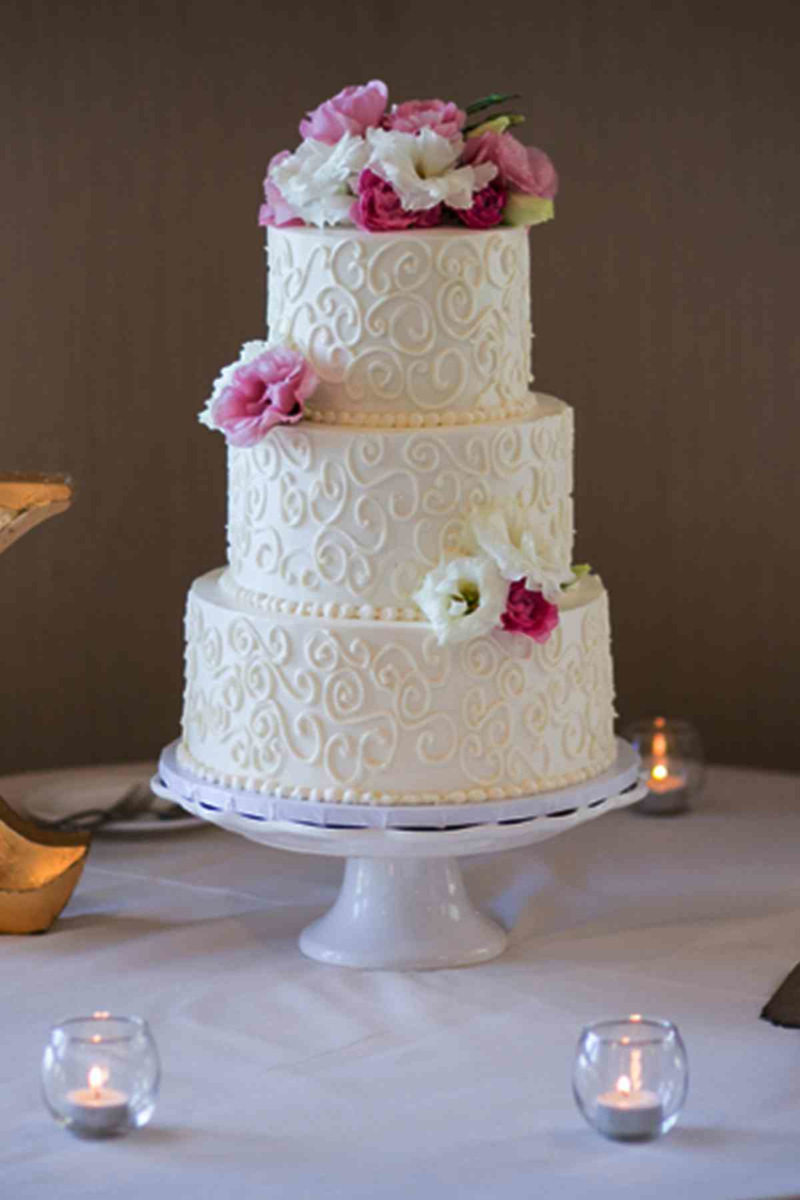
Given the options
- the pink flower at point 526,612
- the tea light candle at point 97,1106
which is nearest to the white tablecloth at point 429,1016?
the tea light candle at point 97,1106

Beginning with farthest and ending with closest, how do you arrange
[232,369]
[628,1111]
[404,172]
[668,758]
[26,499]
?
1. [668,758]
2. [26,499]
3. [232,369]
4. [404,172]
5. [628,1111]

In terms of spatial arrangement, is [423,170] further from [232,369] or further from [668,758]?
[668,758]

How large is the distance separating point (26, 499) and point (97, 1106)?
44.8 inches

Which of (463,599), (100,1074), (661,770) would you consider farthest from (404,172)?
(661,770)

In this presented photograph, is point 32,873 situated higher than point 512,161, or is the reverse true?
point 512,161

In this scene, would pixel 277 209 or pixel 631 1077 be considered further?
pixel 277 209

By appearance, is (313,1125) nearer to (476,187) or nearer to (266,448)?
(266,448)

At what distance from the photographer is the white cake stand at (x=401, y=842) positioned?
3.02 metres

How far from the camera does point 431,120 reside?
3.05 m

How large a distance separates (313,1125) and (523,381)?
115 centimetres

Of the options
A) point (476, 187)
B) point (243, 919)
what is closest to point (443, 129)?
point (476, 187)

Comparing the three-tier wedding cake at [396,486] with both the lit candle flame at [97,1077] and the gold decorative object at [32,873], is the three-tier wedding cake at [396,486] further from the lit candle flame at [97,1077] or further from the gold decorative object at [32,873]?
the lit candle flame at [97,1077]

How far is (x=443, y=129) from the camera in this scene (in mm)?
3047

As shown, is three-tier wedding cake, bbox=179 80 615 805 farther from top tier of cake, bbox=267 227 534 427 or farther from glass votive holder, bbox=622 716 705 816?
glass votive holder, bbox=622 716 705 816
